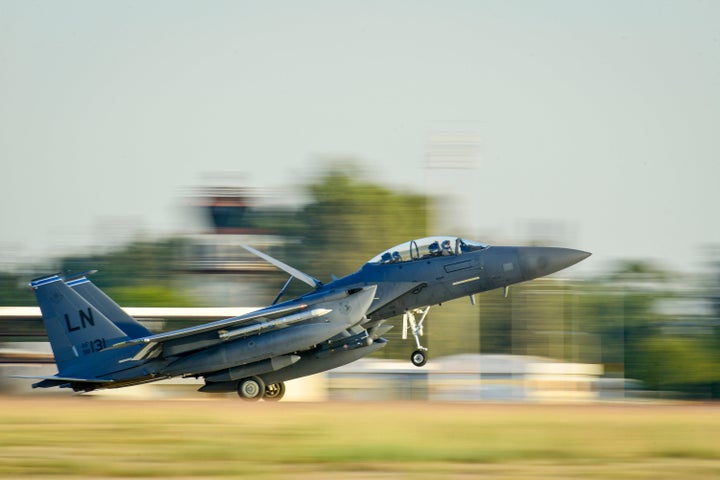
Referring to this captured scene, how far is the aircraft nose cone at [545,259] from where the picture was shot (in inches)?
854

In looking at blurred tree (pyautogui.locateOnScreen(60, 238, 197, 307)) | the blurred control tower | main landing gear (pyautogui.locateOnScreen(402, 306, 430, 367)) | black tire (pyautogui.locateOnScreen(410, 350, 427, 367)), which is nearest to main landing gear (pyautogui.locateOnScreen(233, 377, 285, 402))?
main landing gear (pyautogui.locateOnScreen(402, 306, 430, 367))

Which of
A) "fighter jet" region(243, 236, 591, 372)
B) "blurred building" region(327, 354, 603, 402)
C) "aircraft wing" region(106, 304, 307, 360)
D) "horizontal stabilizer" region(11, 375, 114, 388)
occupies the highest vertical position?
"fighter jet" region(243, 236, 591, 372)

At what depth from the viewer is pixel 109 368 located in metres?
21.8

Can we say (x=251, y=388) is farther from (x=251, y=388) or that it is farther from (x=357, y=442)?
(x=357, y=442)

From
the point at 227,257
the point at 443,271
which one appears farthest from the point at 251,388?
the point at 227,257

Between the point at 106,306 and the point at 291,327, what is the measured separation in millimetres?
4135

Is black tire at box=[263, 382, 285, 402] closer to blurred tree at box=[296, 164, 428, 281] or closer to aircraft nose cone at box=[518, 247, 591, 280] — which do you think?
aircraft nose cone at box=[518, 247, 591, 280]

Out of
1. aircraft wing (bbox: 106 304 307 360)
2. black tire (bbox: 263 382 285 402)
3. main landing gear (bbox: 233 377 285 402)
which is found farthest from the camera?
black tire (bbox: 263 382 285 402)

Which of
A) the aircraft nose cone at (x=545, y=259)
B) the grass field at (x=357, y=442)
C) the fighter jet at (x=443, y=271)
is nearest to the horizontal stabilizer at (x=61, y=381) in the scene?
the grass field at (x=357, y=442)

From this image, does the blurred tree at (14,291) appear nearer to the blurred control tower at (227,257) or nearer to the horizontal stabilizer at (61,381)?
the blurred control tower at (227,257)

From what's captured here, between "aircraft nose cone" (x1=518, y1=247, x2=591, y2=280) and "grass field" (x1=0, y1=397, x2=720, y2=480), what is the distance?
12.4ft

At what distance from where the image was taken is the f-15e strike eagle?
21.4 m

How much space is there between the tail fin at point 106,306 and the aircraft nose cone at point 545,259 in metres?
7.85

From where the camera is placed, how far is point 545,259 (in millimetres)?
21688
